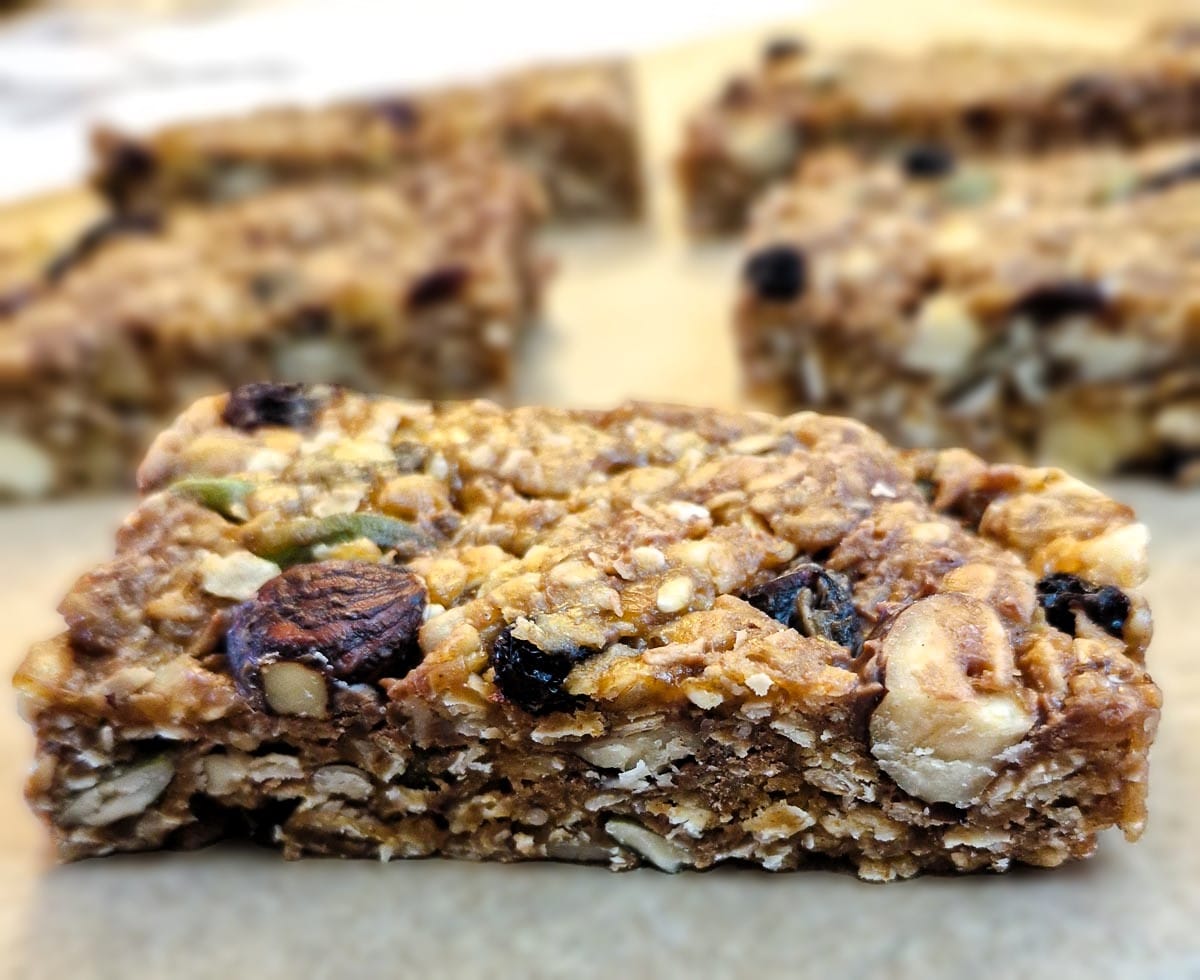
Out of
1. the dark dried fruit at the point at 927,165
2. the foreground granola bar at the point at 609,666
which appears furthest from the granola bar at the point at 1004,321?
the foreground granola bar at the point at 609,666

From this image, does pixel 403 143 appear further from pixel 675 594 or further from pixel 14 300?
pixel 675 594

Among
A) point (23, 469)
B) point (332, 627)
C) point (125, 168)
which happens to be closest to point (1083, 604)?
point (332, 627)

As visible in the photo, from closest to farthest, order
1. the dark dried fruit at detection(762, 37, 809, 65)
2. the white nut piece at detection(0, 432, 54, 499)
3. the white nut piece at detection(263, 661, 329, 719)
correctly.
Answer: the white nut piece at detection(263, 661, 329, 719)
the white nut piece at detection(0, 432, 54, 499)
the dark dried fruit at detection(762, 37, 809, 65)

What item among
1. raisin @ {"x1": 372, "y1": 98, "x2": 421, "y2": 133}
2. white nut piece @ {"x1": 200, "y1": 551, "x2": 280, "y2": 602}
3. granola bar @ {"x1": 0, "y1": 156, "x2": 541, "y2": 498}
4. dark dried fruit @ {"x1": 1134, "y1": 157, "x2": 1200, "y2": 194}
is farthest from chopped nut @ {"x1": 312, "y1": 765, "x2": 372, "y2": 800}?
raisin @ {"x1": 372, "y1": 98, "x2": 421, "y2": 133}

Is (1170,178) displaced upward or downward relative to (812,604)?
upward

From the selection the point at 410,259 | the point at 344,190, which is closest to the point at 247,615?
the point at 410,259

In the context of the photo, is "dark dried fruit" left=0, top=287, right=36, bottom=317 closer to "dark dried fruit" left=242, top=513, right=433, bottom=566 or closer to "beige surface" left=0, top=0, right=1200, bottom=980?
"beige surface" left=0, top=0, right=1200, bottom=980
